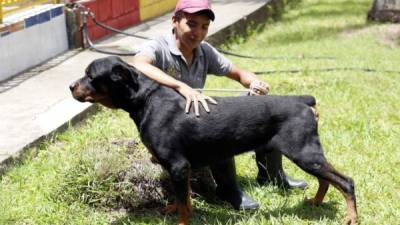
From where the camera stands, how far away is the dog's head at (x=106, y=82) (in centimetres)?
411

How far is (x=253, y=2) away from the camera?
1598 cm

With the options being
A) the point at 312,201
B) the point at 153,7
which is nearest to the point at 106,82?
the point at 312,201

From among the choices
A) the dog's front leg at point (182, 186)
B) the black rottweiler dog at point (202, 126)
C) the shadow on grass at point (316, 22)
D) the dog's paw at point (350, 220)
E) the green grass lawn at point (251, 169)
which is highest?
the black rottweiler dog at point (202, 126)

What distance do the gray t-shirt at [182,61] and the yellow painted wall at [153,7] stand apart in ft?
29.6

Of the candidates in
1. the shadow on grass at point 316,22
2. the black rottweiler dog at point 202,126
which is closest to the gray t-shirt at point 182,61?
the black rottweiler dog at point 202,126

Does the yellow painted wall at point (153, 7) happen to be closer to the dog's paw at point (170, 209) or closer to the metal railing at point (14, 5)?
the metal railing at point (14, 5)

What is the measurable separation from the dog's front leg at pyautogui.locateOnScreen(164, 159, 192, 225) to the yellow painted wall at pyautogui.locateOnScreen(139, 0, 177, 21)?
982cm

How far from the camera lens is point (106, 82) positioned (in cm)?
414

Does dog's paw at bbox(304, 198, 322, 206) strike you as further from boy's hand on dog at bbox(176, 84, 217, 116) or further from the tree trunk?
the tree trunk

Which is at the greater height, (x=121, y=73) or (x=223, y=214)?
(x=121, y=73)

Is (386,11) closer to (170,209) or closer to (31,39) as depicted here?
(31,39)

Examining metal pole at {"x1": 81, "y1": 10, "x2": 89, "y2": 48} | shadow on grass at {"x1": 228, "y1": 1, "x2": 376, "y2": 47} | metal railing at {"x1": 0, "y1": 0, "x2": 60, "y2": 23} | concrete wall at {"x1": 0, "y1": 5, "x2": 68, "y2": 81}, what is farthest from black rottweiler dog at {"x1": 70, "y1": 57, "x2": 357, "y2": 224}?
shadow on grass at {"x1": 228, "y1": 1, "x2": 376, "y2": 47}

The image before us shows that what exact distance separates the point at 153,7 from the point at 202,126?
10548 mm

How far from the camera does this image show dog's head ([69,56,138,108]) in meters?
4.11
